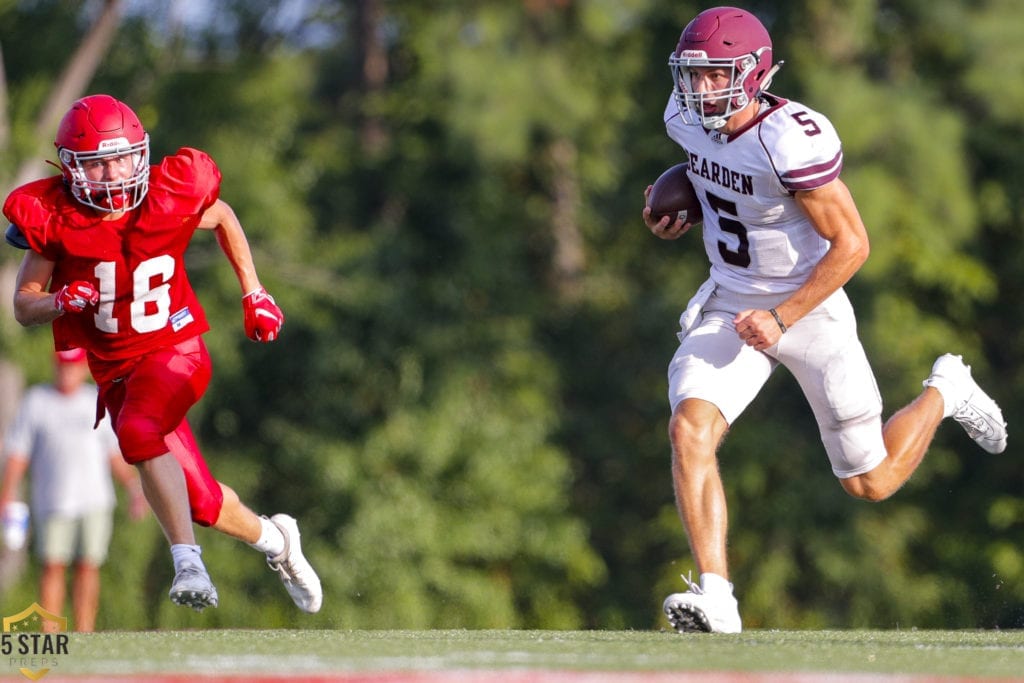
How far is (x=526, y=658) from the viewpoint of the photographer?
4.21m

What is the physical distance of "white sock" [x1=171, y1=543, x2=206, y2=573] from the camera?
495 cm

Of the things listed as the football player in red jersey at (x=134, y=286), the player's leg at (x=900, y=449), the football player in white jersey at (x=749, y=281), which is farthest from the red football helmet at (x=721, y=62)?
the football player in red jersey at (x=134, y=286)

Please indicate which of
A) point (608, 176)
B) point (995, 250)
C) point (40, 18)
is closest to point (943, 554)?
point (995, 250)

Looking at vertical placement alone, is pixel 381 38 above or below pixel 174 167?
below

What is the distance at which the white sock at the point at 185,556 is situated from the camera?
4945mm

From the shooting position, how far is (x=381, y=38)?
15570mm

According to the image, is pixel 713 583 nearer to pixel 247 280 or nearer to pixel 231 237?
pixel 247 280

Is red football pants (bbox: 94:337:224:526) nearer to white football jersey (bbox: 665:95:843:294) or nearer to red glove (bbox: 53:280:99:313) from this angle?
red glove (bbox: 53:280:99:313)

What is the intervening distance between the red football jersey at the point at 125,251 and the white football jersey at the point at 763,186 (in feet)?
5.07

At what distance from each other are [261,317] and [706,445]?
1391 millimetres

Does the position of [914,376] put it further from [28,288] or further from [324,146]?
[28,288]

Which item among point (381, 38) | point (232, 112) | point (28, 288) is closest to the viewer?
point (28, 288)

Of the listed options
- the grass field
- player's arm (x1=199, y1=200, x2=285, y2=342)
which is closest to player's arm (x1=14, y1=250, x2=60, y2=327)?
player's arm (x1=199, y1=200, x2=285, y2=342)

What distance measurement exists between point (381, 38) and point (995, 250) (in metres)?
5.75
